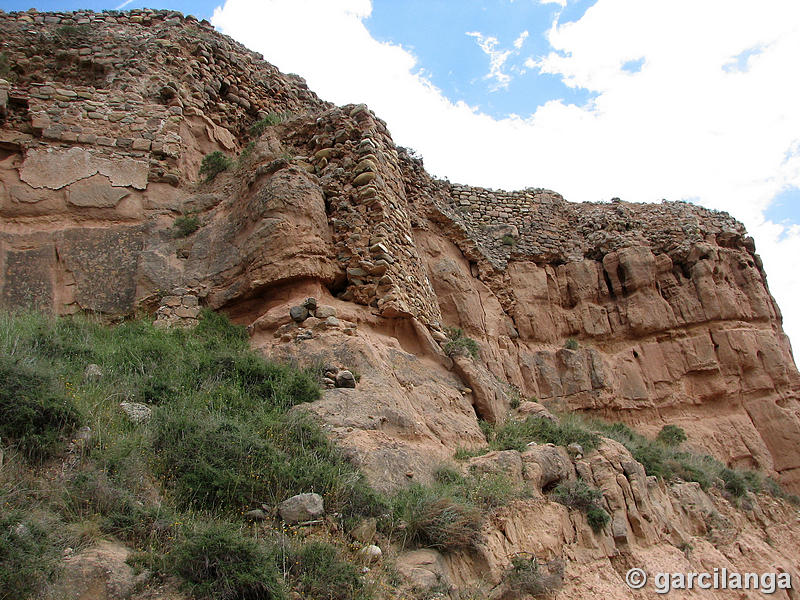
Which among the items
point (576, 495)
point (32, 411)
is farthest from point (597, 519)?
point (32, 411)

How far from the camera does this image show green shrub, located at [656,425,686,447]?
12827 mm

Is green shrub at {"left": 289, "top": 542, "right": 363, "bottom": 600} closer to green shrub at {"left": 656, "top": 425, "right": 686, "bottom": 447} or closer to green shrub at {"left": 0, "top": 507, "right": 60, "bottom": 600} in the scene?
green shrub at {"left": 0, "top": 507, "right": 60, "bottom": 600}

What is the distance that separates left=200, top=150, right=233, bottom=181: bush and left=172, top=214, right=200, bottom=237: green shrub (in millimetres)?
1302

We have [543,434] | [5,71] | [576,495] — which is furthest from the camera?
[5,71]

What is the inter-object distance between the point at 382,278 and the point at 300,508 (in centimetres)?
421

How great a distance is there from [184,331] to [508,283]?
8744 millimetres

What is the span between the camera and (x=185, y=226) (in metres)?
8.85

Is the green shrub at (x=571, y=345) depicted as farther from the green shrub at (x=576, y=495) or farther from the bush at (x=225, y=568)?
the bush at (x=225, y=568)

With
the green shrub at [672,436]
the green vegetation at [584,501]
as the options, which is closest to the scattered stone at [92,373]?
the green vegetation at [584,501]

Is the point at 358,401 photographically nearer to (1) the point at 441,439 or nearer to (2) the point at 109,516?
(1) the point at 441,439

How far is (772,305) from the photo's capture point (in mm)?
15133

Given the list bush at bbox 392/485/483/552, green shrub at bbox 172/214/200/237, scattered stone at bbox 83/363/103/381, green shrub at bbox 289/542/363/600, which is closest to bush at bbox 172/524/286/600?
green shrub at bbox 289/542/363/600

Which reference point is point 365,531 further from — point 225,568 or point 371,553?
point 225,568

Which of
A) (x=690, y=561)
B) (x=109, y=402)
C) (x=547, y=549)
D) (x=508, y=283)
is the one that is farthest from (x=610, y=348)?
(x=109, y=402)
